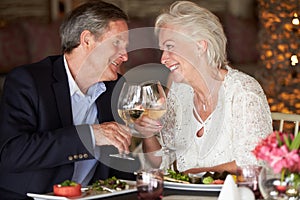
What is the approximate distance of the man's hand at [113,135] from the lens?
248 cm

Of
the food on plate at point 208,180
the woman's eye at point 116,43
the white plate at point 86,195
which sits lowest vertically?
the white plate at point 86,195

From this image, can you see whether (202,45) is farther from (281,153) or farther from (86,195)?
(281,153)

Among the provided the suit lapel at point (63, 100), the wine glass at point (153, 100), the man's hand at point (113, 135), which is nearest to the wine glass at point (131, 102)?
the wine glass at point (153, 100)

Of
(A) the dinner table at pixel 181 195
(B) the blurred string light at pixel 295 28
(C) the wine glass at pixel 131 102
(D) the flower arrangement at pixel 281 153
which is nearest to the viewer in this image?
(D) the flower arrangement at pixel 281 153

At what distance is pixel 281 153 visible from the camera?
6.24 ft

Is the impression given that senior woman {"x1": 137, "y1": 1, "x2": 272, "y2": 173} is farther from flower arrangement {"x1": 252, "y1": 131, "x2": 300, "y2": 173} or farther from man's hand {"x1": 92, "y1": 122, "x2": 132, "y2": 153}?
flower arrangement {"x1": 252, "y1": 131, "x2": 300, "y2": 173}

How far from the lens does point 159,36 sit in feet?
9.45

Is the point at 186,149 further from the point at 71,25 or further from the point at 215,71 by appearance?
the point at 71,25

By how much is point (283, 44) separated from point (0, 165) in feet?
7.94

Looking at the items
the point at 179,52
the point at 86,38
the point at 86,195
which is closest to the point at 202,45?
the point at 179,52

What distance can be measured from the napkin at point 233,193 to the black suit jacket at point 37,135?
63 centimetres

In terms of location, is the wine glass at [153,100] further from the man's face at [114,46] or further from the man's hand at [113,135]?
the man's face at [114,46]

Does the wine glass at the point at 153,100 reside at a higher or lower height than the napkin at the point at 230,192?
higher

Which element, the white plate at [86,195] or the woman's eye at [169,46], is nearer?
the white plate at [86,195]
